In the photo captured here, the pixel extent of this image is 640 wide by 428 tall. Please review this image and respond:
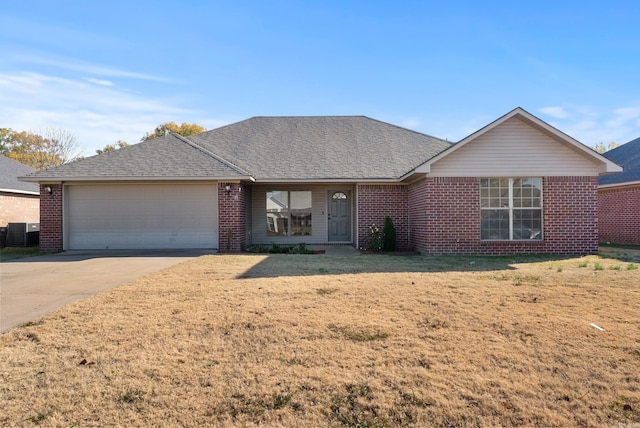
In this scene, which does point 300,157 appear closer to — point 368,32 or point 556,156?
point 368,32

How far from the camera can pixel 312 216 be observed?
1600 cm

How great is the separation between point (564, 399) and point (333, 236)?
43.0 ft

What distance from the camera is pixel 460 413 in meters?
2.87

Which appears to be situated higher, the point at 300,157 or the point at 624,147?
the point at 624,147

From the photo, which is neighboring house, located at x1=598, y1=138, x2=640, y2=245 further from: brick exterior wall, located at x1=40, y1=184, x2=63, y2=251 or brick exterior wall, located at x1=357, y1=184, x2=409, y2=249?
brick exterior wall, located at x1=40, y1=184, x2=63, y2=251

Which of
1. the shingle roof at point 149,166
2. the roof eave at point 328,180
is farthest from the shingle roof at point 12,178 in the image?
the roof eave at point 328,180

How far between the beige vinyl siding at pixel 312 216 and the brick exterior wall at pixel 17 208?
11070 millimetres

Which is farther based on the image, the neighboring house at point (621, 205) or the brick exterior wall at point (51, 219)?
the neighboring house at point (621, 205)

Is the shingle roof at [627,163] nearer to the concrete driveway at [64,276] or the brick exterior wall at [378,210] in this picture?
the brick exterior wall at [378,210]

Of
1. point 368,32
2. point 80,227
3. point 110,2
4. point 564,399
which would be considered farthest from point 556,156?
point 80,227

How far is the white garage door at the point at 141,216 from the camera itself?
13680 mm

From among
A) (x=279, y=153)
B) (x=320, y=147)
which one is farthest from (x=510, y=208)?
(x=279, y=153)

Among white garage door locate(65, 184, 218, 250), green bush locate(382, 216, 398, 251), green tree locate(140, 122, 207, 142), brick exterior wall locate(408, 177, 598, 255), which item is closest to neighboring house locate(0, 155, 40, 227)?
white garage door locate(65, 184, 218, 250)

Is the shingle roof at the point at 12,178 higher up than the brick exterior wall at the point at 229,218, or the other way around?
the shingle roof at the point at 12,178
